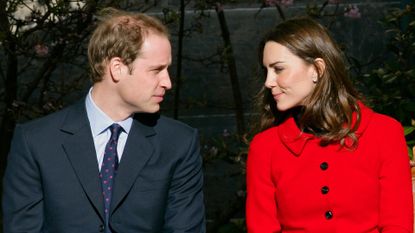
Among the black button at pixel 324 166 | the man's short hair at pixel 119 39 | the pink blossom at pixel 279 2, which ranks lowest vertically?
the pink blossom at pixel 279 2

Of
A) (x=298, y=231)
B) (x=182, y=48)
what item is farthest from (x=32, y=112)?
(x=298, y=231)

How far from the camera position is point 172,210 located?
394 cm

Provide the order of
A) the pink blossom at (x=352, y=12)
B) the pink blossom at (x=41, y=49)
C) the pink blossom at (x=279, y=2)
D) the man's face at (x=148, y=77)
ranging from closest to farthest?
the man's face at (x=148, y=77), the pink blossom at (x=41, y=49), the pink blossom at (x=279, y=2), the pink blossom at (x=352, y=12)

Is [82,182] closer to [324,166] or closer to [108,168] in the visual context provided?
[108,168]

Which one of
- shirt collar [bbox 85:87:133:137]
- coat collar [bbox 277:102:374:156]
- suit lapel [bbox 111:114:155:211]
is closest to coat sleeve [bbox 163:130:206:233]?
suit lapel [bbox 111:114:155:211]

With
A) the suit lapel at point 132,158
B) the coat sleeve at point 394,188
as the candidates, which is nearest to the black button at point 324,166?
the coat sleeve at point 394,188

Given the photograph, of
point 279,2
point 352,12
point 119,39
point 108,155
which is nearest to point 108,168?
point 108,155

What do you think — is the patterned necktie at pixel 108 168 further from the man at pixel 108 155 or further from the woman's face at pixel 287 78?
the woman's face at pixel 287 78

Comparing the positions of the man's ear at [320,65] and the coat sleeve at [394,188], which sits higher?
the man's ear at [320,65]

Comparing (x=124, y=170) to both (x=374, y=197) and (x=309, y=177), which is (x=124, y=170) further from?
(x=374, y=197)

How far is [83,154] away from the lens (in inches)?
150

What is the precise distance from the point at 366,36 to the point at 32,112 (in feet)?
6.77

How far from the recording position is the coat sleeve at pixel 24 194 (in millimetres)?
3803

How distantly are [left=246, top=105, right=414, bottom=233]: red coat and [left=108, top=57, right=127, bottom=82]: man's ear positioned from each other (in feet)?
2.00
